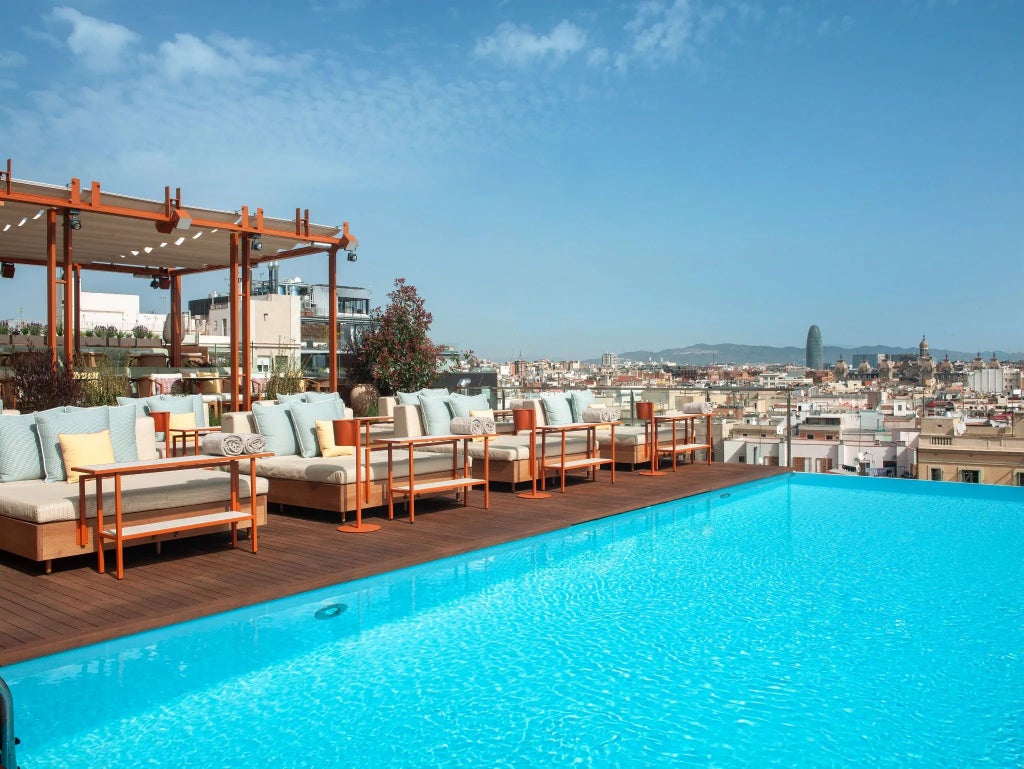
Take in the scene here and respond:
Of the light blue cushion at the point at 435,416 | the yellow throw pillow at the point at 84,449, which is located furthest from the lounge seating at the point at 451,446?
the yellow throw pillow at the point at 84,449

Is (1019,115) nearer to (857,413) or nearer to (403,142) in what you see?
(857,413)

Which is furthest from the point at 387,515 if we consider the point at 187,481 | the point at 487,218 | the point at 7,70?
the point at 487,218

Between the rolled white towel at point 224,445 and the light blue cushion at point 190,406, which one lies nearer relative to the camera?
the rolled white towel at point 224,445

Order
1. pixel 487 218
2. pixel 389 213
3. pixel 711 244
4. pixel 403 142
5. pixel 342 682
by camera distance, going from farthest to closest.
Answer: pixel 711 244
pixel 487 218
pixel 389 213
pixel 403 142
pixel 342 682

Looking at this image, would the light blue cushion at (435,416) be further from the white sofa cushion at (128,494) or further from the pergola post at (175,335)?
the pergola post at (175,335)

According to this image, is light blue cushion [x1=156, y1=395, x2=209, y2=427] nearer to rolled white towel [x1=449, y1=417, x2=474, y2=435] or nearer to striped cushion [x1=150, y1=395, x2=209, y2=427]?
striped cushion [x1=150, y1=395, x2=209, y2=427]

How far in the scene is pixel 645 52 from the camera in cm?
1550


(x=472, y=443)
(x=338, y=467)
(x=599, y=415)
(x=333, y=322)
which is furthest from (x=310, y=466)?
(x=333, y=322)

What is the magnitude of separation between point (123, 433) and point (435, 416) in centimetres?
300

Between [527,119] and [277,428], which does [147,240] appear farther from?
[527,119]

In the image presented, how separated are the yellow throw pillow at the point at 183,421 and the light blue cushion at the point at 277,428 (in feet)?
3.45

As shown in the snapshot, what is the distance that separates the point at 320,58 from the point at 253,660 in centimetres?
1189

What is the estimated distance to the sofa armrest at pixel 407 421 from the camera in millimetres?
7789

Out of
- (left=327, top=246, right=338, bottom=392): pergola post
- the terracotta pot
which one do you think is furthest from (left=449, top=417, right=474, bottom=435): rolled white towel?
(left=327, top=246, right=338, bottom=392): pergola post
